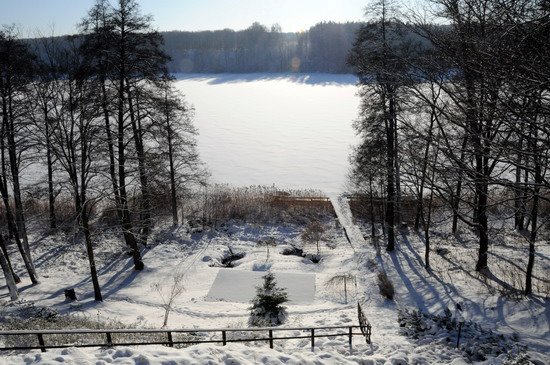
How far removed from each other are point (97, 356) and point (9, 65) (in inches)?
485

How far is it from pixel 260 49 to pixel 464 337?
124 metres

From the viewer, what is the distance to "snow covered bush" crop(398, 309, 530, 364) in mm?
9773

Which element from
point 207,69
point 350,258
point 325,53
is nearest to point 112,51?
point 350,258

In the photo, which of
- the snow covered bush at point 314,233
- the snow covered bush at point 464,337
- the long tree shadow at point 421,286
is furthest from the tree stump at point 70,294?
the long tree shadow at point 421,286

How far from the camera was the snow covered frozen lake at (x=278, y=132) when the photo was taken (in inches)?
1335

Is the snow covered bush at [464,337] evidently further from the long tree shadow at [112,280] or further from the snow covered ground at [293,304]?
the long tree shadow at [112,280]

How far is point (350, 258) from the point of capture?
19.5 meters

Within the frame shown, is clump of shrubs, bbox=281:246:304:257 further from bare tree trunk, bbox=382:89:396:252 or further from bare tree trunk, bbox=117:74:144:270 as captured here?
bare tree trunk, bbox=117:74:144:270

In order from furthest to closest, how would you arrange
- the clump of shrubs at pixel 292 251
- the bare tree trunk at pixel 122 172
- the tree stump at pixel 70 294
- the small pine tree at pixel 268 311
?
the clump of shrubs at pixel 292 251 → the bare tree trunk at pixel 122 172 → the tree stump at pixel 70 294 → the small pine tree at pixel 268 311

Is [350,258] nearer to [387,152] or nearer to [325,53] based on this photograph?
[387,152]

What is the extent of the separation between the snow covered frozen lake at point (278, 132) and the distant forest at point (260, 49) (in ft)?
79.4

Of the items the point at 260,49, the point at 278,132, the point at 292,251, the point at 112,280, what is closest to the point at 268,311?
the point at 112,280

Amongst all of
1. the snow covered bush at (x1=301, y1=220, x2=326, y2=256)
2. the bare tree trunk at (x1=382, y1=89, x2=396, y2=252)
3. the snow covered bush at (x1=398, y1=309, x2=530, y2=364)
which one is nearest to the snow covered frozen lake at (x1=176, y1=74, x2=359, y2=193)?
the snow covered bush at (x1=301, y1=220, x2=326, y2=256)

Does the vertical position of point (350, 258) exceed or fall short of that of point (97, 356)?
it falls short
